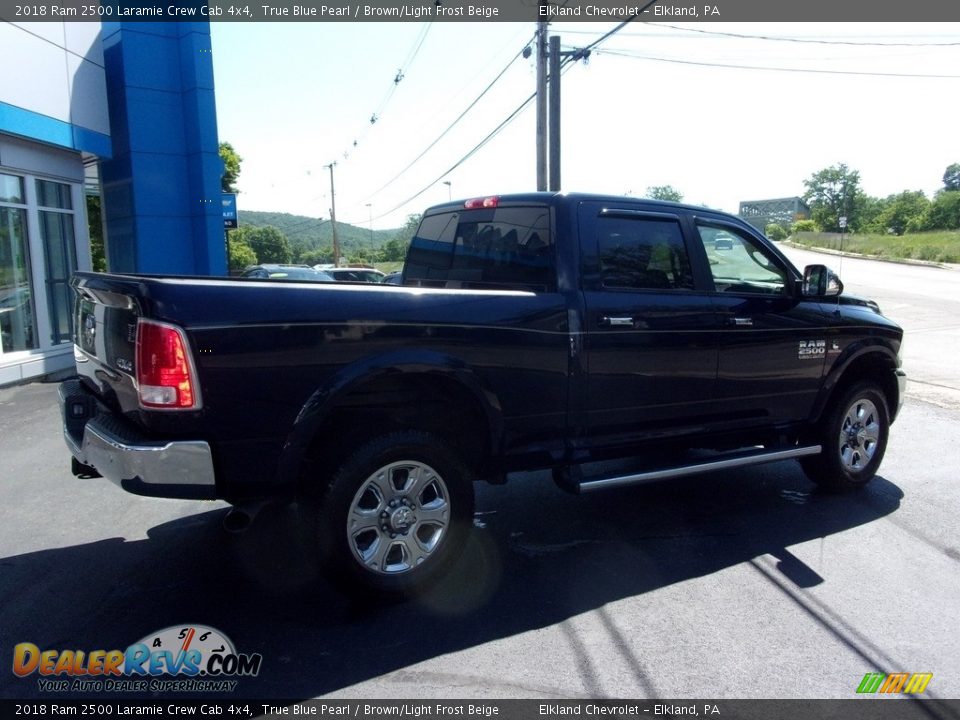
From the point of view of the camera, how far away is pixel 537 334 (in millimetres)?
4043

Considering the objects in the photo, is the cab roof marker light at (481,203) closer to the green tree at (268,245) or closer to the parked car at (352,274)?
the parked car at (352,274)

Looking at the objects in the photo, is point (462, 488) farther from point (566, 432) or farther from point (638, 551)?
point (638, 551)

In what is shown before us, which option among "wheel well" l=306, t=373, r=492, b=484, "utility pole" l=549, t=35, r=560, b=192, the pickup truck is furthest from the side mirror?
"utility pole" l=549, t=35, r=560, b=192

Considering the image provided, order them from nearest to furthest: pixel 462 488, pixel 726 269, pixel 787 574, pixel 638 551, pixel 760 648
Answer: pixel 760 648
pixel 462 488
pixel 787 574
pixel 638 551
pixel 726 269

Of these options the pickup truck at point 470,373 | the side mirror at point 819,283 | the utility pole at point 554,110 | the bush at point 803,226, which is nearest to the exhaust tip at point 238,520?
the pickup truck at point 470,373

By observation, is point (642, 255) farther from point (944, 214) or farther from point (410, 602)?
point (944, 214)

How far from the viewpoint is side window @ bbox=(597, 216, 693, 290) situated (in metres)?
4.45

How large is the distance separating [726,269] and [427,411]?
241 centimetres

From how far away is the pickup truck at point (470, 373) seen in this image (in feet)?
10.6

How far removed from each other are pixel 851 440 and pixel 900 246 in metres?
52.9

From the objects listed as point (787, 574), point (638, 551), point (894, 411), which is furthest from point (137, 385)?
point (894, 411)

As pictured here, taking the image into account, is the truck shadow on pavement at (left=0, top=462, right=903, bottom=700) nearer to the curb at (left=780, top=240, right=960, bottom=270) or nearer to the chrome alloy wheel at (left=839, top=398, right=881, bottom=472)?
the chrome alloy wheel at (left=839, top=398, right=881, bottom=472)

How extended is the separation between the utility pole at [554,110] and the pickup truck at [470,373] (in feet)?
36.9

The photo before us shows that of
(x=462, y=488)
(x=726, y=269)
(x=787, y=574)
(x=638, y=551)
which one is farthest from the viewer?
(x=726, y=269)
